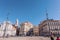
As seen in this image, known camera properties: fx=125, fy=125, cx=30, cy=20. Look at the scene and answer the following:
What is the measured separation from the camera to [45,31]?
73.6m

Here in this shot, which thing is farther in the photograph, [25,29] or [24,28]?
[24,28]

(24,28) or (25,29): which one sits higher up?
(24,28)

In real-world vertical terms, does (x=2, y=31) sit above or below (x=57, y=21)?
below

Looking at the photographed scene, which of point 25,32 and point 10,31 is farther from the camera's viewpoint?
point 25,32

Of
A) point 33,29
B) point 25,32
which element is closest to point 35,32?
point 33,29

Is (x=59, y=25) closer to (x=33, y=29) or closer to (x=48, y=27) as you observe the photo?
(x=48, y=27)

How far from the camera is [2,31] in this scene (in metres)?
80.2

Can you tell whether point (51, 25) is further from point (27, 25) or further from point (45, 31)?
point (27, 25)

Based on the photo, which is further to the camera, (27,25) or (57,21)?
(27,25)

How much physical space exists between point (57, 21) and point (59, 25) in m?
2.60

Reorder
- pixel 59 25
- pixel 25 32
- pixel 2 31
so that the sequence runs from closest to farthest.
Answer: pixel 59 25 → pixel 2 31 → pixel 25 32

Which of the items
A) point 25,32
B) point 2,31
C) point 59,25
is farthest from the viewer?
point 25,32

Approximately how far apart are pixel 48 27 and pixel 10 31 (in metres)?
25.2

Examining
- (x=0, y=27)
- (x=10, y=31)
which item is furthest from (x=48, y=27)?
(x=0, y=27)
